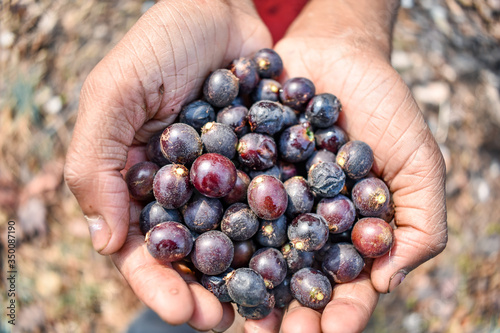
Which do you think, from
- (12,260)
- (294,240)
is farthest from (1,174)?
(294,240)

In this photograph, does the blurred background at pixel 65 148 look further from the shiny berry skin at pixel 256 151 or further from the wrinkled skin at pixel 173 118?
the shiny berry skin at pixel 256 151

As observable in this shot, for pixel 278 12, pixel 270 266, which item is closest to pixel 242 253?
pixel 270 266

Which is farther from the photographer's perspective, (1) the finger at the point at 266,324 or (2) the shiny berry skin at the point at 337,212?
(2) the shiny berry skin at the point at 337,212

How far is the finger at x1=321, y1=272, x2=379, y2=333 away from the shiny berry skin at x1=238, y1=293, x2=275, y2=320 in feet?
1.22

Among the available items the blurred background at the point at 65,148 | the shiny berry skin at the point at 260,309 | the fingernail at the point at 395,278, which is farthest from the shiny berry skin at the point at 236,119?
the blurred background at the point at 65,148

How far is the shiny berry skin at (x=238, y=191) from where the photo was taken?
10.2 ft

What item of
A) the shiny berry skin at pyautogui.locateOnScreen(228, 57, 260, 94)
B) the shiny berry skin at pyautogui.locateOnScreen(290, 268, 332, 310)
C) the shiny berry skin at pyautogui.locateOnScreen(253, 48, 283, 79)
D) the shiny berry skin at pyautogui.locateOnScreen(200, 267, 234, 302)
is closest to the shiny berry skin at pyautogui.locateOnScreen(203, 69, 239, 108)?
the shiny berry skin at pyautogui.locateOnScreen(228, 57, 260, 94)

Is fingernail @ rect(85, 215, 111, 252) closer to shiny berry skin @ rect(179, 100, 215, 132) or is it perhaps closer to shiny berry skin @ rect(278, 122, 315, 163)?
shiny berry skin @ rect(179, 100, 215, 132)

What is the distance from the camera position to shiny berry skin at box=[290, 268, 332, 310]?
9.42 feet

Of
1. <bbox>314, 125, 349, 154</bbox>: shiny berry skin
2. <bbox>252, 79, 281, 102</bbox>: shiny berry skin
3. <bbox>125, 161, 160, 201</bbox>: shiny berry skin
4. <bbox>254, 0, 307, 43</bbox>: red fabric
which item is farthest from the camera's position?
<bbox>254, 0, 307, 43</bbox>: red fabric

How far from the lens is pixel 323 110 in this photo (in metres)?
3.41

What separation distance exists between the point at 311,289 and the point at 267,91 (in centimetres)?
176

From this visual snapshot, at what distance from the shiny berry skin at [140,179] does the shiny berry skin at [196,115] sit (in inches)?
19.1

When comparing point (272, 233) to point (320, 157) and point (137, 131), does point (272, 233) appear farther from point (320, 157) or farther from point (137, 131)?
point (137, 131)
